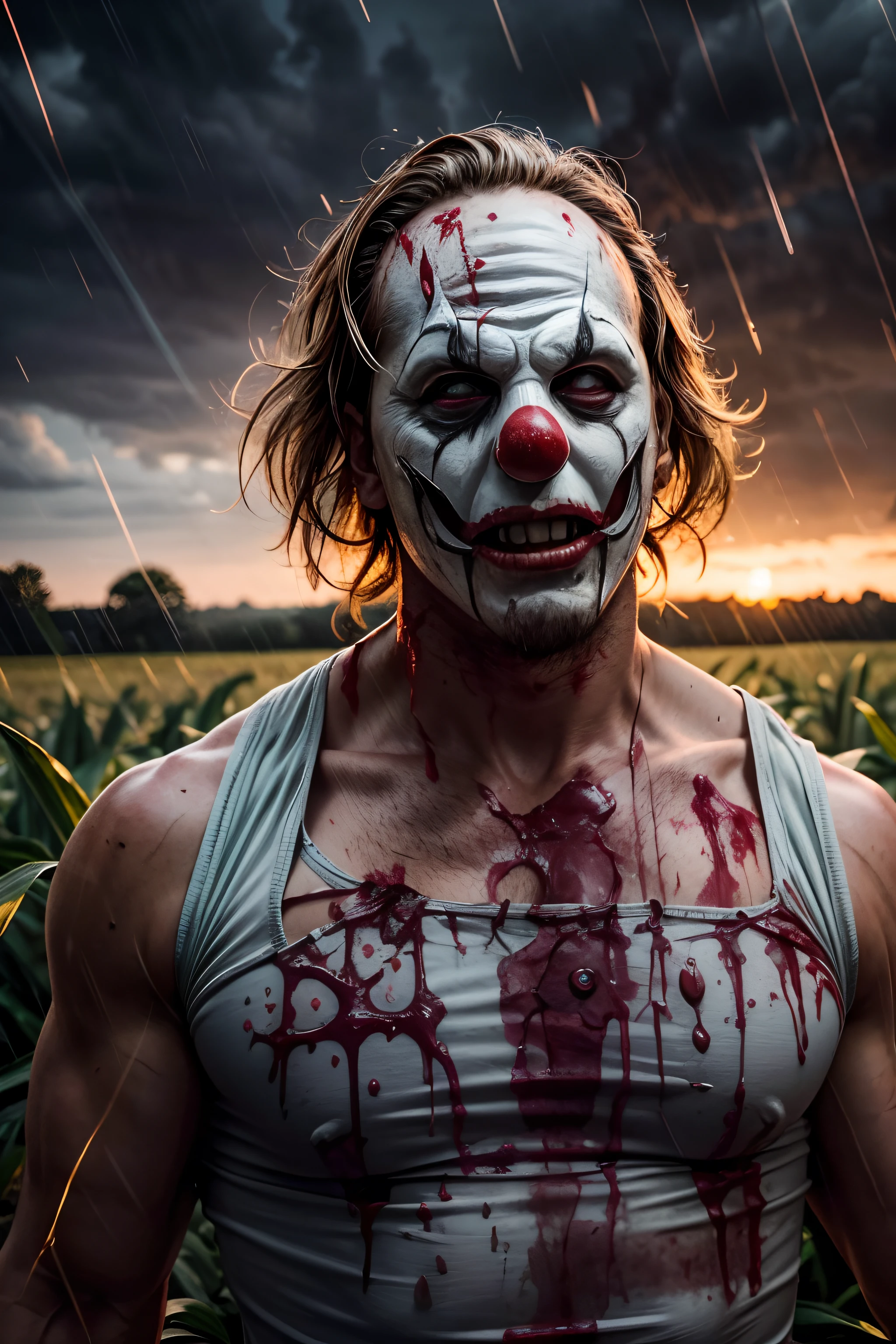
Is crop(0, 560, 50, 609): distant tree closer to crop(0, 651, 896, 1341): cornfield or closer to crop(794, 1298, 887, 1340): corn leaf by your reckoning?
crop(0, 651, 896, 1341): cornfield

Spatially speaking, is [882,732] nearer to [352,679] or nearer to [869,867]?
[869,867]

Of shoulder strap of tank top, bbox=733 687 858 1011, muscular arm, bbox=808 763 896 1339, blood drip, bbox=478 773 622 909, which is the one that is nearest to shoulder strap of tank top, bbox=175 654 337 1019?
blood drip, bbox=478 773 622 909

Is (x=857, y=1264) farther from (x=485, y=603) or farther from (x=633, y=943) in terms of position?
(x=485, y=603)

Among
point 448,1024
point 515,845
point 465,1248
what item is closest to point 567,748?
point 515,845

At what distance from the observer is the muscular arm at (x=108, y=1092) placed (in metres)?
1.11

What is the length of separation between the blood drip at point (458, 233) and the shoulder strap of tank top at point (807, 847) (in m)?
0.66

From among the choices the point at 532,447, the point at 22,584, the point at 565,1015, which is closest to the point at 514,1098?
the point at 565,1015

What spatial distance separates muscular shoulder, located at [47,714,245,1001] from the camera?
1.10 m

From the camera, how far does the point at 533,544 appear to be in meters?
1.11

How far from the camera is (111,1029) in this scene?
112 centimetres

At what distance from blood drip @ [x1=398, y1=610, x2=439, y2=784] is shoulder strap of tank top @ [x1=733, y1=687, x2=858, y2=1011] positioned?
0.41 metres

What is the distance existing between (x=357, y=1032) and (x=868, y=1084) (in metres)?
0.62

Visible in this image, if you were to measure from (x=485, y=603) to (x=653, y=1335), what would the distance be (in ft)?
2.66

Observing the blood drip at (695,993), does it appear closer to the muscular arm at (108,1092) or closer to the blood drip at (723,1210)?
→ the blood drip at (723,1210)
